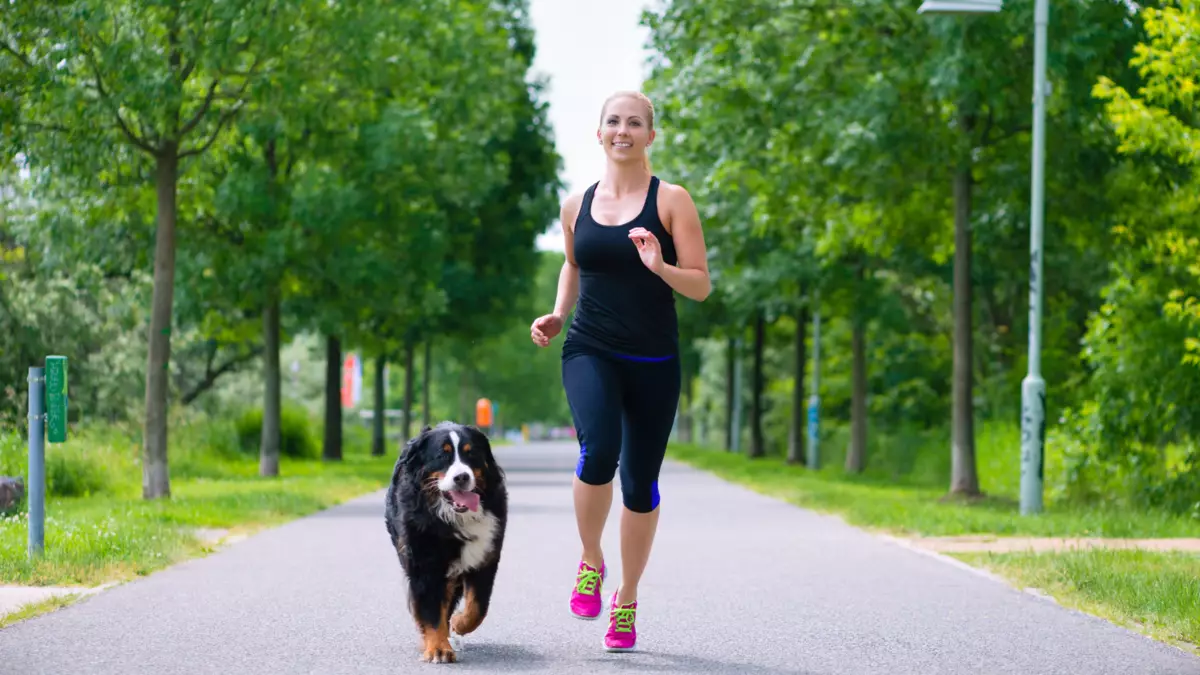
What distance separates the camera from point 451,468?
22.0 feet

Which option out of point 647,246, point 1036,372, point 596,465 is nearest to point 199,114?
point 1036,372

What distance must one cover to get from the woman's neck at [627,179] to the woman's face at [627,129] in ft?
0.16

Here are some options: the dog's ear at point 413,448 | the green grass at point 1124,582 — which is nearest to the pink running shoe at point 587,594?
the dog's ear at point 413,448

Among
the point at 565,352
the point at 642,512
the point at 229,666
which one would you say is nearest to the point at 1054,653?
the point at 642,512

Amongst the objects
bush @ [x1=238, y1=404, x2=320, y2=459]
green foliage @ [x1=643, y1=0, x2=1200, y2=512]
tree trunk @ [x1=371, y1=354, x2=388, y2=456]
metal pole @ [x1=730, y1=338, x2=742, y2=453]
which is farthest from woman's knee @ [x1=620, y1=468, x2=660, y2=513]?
metal pole @ [x1=730, y1=338, x2=742, y2=453]

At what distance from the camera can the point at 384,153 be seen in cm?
2623

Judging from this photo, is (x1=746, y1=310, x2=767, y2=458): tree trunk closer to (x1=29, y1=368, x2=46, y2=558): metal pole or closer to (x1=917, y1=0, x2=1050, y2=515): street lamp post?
(x1=917, y1=0, x2=1050, y2=515): street lamp post

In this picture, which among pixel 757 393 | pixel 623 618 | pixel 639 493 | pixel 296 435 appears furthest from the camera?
pixel 757 393

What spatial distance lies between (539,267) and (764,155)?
21.0m

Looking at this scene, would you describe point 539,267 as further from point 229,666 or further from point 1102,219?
point 229,666

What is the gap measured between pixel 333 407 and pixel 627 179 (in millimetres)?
28787

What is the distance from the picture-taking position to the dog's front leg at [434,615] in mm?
6898

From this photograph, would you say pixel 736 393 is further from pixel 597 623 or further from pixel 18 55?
pixel 597 623

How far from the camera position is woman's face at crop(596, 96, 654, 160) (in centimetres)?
693
